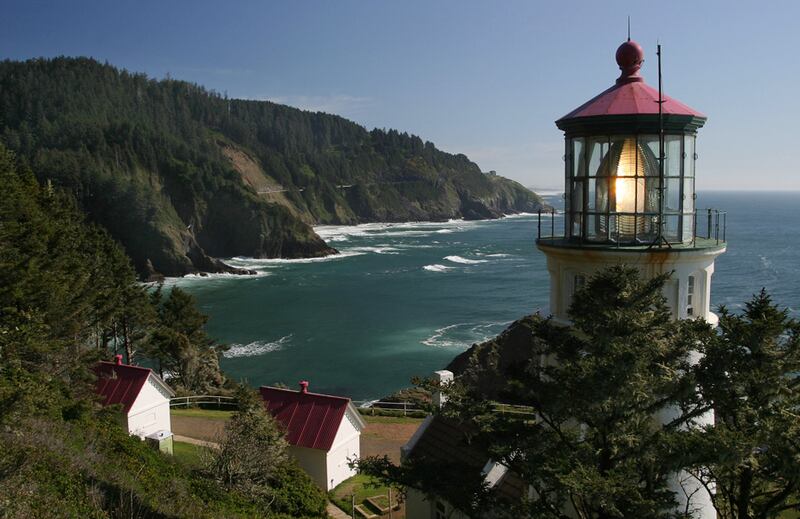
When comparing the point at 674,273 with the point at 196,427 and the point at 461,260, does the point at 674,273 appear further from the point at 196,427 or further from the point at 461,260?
the point at 461,260

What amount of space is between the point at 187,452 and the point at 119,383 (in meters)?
3.05

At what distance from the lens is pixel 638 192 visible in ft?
21.2

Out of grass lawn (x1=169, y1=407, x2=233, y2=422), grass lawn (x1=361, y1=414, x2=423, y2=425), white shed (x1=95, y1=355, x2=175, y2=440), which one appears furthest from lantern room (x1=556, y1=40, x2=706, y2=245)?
grass lawn (x1=169, y1=407, x2=233, y2=422)

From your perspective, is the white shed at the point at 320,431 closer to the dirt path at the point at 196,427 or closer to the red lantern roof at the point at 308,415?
the red lantern roof at the point at 308,415

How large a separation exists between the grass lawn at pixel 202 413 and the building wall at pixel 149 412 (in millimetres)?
2037

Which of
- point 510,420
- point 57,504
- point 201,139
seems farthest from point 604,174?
point 201,139

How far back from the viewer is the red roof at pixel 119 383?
17688mm

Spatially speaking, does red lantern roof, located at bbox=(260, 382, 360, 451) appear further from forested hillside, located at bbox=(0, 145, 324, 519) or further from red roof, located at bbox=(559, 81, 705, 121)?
red roof, located at bbox=(559, 81, 705, 121)

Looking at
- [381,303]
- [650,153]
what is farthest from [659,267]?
[381,303]

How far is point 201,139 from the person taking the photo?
141 m

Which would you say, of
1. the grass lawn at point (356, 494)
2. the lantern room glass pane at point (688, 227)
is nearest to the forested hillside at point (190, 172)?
the grass lawn at point (356, 494)

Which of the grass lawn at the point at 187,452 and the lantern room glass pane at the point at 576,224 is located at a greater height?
the lantern room glass pane at the point at 576,224

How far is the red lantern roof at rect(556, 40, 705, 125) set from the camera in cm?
628

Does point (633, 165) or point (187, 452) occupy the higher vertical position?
point (633, 165)
